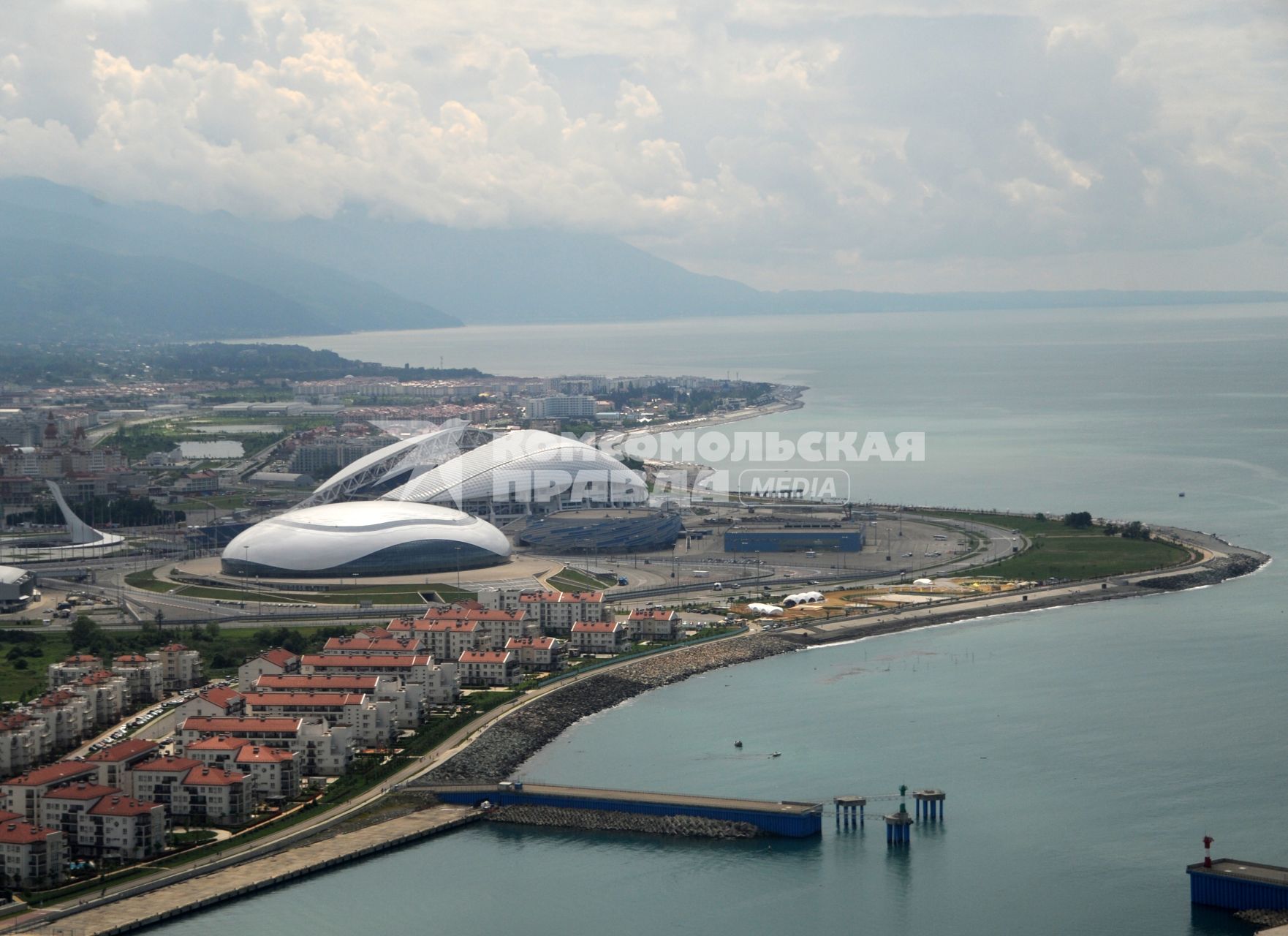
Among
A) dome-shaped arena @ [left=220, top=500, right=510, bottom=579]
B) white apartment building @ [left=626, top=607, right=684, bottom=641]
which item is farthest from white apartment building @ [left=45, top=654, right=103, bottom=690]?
dome-shaped arena @ [left=220, top=500, right=510, bottom=579]

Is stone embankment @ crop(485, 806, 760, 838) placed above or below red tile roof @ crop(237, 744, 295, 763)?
below

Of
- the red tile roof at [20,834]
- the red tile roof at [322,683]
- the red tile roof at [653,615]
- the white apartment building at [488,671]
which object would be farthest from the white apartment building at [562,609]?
the red tile roof at [20,834]

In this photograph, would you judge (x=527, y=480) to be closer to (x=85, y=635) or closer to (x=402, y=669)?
(x=85, y=635)

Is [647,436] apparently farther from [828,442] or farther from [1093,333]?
[1093,333]

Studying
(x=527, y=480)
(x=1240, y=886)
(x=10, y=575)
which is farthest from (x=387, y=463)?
(x=1240, y=886)

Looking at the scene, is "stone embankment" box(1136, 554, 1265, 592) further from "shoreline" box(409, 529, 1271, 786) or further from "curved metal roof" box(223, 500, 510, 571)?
"curved metal roof" box(223, 500, 510, 571)

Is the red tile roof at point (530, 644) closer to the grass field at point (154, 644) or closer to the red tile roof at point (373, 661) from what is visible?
the red tile roof at point (373, 661)
